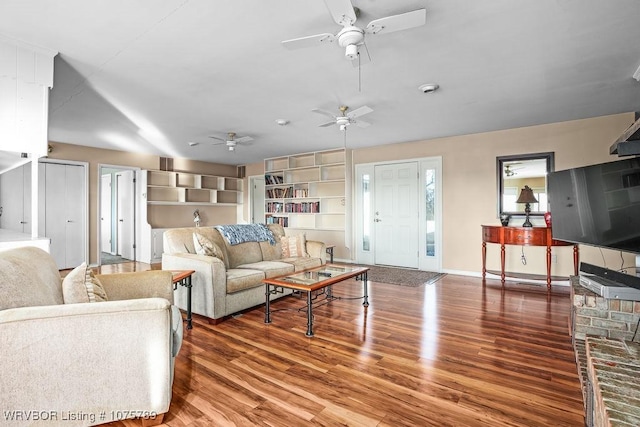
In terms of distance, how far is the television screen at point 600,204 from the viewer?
2018 mm

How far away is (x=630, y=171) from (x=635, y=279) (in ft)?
2.20

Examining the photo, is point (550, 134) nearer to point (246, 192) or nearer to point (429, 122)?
point (429, 122)

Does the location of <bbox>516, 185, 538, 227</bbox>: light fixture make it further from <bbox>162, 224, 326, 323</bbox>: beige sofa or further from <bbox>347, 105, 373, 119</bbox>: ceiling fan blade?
<bbox>162, 224, 326, 323</bbox>: beige sofa

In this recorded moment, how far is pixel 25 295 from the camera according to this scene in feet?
4.87

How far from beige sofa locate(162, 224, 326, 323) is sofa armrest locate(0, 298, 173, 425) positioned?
4.70 feet

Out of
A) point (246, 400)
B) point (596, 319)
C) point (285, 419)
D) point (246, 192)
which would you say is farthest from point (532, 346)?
point (246, 192)

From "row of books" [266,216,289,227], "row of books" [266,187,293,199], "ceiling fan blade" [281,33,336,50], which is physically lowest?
"row of books" [266,216,289,227]

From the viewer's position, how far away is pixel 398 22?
1.97 metres

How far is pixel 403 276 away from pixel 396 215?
1.27 m

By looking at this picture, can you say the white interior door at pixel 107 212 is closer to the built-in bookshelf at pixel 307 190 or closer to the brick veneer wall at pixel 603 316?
the built-in bookshelf at pixel 307 190

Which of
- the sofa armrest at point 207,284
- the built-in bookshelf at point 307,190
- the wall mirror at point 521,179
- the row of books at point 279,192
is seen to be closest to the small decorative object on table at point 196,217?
the built-in bookshelf at point 307,190

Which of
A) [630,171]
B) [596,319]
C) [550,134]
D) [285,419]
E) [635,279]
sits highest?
[550,134]

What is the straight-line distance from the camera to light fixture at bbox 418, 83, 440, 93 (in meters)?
3.28

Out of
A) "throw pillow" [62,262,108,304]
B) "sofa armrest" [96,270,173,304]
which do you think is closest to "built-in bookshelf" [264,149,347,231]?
"sofa armrest" [96,270,173,304]
